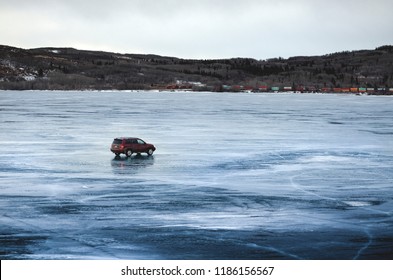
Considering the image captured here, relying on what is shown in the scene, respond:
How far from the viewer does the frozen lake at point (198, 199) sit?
63.2 ft

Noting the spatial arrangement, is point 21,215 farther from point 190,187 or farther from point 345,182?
point 345,182

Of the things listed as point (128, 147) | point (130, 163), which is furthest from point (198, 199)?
point (128, 147)

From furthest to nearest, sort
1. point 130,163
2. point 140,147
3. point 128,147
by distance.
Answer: point 140,147
point 128,147
point 130,163

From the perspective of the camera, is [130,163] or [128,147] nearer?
[130,163]

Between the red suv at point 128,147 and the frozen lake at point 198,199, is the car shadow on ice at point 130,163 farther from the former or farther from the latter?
the red suv at point 128,147

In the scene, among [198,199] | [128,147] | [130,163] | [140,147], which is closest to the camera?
[198,199]

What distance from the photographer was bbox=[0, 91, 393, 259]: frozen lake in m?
19.3

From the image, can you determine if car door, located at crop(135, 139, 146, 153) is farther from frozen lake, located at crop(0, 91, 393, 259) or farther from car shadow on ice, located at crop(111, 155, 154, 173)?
frozen lake, located at crop(0, 91, 393, 259)

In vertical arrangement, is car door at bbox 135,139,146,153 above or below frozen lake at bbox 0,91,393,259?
above

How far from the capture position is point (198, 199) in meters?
26.4

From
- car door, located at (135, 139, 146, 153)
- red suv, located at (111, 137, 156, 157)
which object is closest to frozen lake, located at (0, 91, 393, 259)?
red suv, located at (111, 137, 156, 157)

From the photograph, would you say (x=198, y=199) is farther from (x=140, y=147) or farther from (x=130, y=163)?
(x=140, y=147)

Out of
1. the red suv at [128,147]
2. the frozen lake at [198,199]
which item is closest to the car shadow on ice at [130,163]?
the frozen lake at [198,199]
